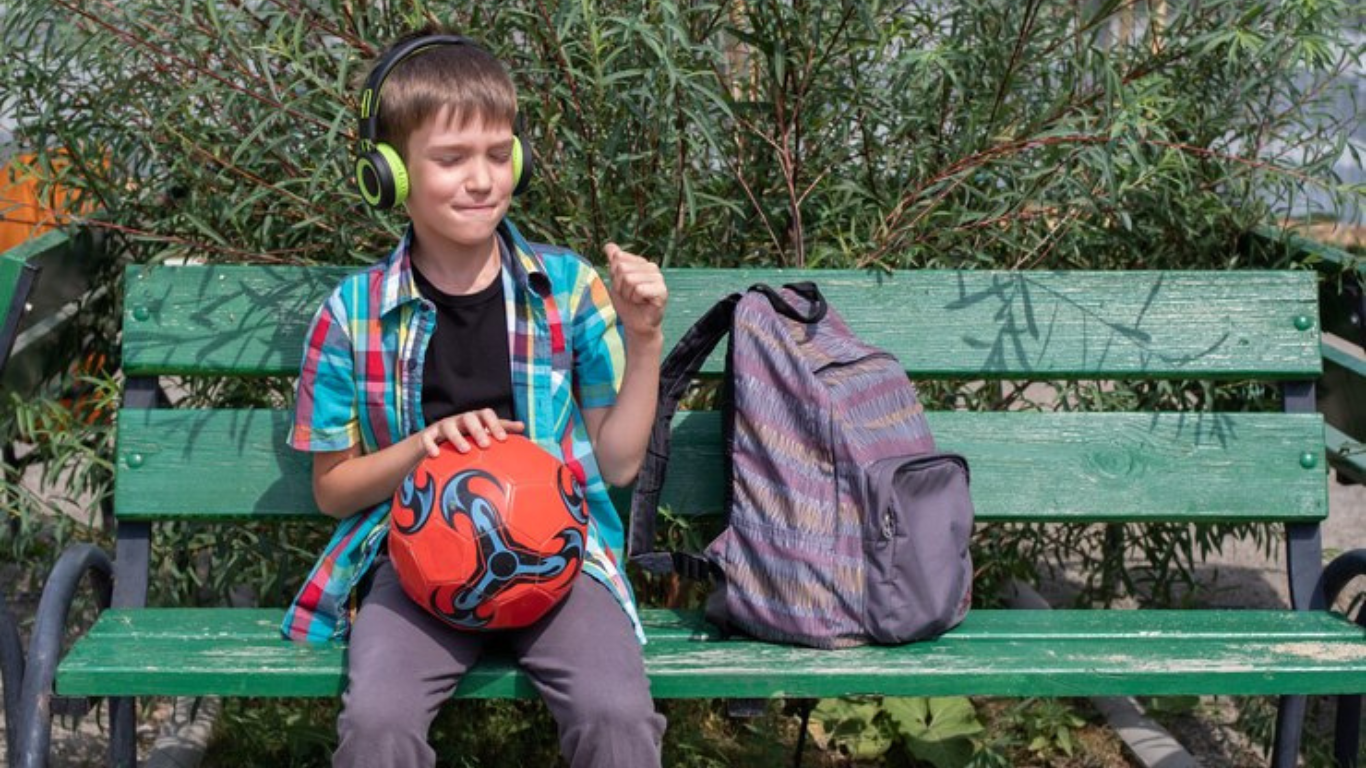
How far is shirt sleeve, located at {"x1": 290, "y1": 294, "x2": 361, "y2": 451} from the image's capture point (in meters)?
3.55

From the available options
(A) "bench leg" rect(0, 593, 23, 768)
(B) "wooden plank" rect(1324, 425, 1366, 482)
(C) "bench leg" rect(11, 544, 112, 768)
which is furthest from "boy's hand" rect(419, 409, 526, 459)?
(B) "wooden plank" rect(1324, 425, 1366, 482)

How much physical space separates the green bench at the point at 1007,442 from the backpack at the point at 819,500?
8 centimetres

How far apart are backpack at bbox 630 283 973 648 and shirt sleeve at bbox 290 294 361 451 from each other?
0.60 meters

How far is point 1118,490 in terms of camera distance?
159 inches

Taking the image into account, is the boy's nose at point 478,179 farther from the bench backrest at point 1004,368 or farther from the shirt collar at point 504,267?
the bench backrest at point 1004,368

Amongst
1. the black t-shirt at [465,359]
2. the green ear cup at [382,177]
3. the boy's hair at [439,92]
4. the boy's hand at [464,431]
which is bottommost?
the boy's hand at [464,431]

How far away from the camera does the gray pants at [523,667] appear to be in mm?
3139

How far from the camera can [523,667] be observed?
11.0ft

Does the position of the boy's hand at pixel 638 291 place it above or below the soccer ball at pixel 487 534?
above

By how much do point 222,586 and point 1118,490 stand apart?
6.57ft

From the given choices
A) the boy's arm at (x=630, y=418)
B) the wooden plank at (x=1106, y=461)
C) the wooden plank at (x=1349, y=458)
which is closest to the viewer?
the boy's arm at (x=630, y=418)

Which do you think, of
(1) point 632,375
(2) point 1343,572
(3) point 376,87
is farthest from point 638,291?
(2) point 1343,572

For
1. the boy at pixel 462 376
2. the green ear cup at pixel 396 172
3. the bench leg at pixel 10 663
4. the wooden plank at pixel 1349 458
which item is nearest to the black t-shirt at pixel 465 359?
the boy at pixel 462 376

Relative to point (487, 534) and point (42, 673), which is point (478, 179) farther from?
point (42, 673)
